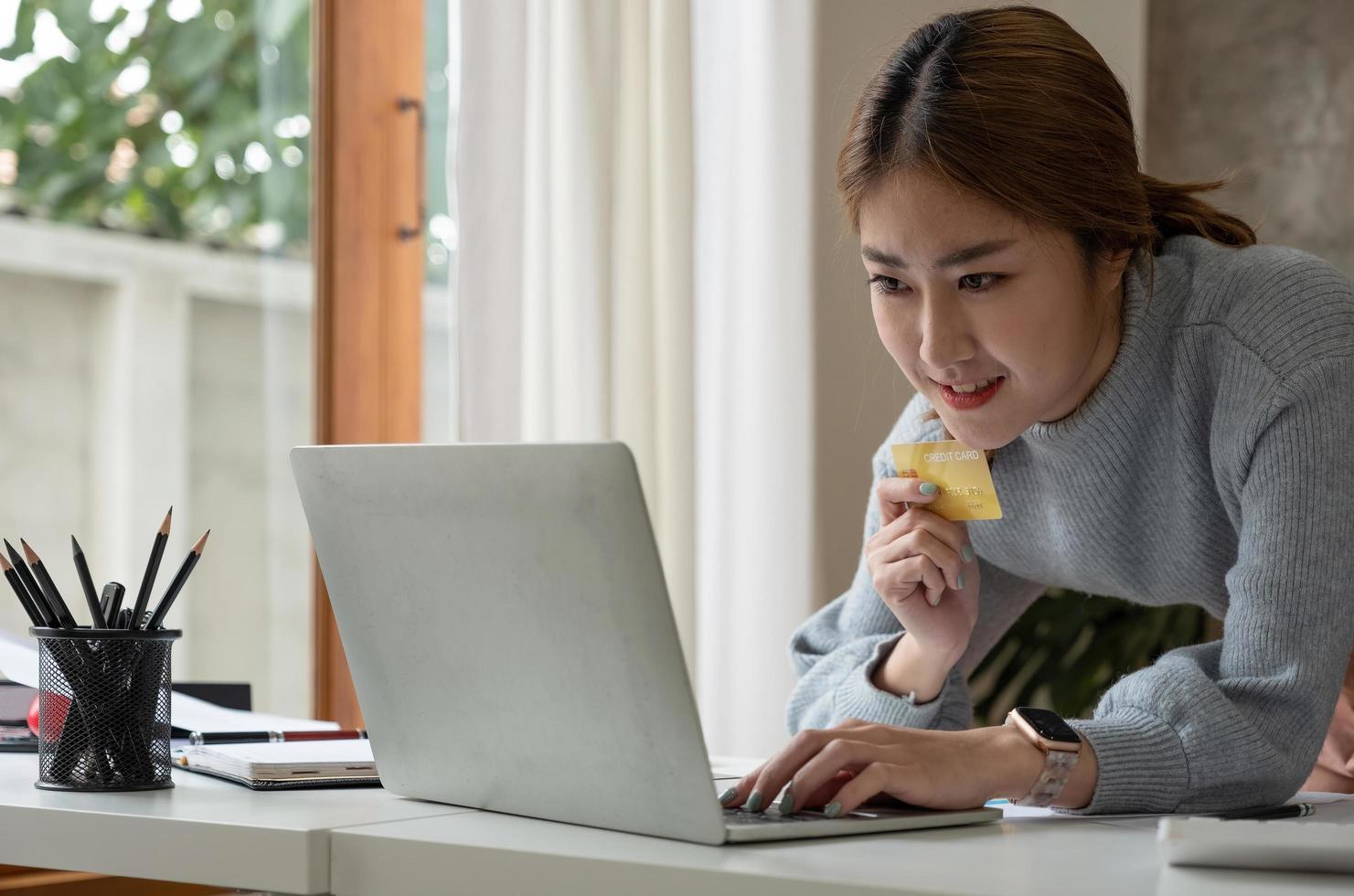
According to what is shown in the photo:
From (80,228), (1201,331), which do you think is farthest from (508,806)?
(80,228)

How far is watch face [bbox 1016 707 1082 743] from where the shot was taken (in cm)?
95

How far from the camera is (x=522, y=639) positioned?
0.84 meters

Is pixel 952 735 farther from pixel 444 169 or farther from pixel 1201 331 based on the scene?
pixel 444 169

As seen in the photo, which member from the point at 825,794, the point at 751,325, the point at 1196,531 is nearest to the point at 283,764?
the point at 825,794

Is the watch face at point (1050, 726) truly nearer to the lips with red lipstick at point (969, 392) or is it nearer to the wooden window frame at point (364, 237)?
the lips with red lipstick at point (969, 392)

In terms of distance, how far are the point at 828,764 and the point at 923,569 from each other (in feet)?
1.16

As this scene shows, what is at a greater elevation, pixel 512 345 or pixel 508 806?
pixel 512 345

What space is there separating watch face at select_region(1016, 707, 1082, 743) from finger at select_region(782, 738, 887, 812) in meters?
0.13

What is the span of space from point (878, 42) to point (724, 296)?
581mm

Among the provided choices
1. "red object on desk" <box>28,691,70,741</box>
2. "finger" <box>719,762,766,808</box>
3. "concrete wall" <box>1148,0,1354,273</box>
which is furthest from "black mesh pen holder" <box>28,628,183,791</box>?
"concrete wall" <box>1148,0,1354,273</box>

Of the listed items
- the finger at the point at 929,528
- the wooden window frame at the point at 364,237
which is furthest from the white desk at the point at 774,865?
the wooden window frame at the point at 364,237

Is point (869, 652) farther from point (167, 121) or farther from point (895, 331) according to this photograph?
point (167, 121)

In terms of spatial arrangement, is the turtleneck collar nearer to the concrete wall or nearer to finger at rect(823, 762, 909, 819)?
finger at rect(823, 762, 909, 819)

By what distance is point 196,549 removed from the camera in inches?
41.6
